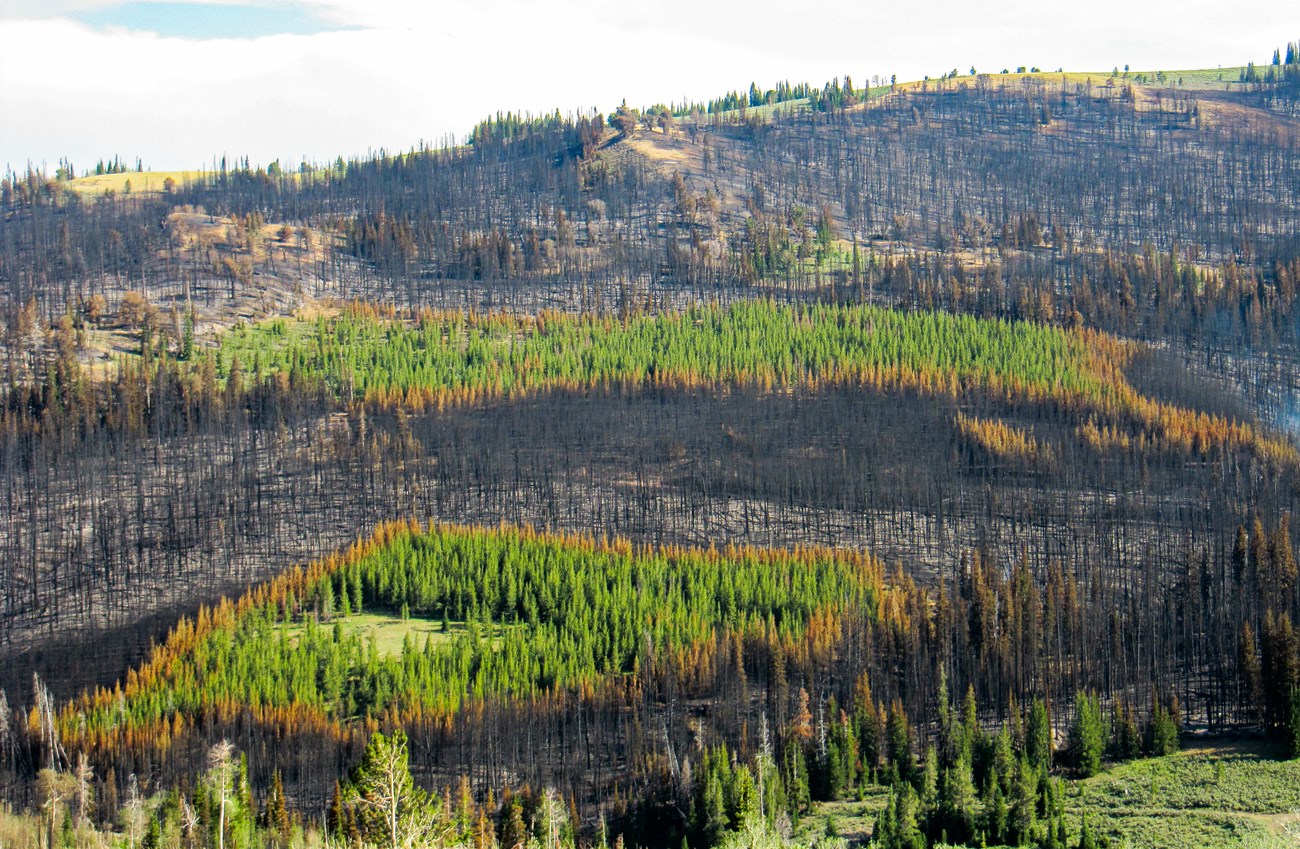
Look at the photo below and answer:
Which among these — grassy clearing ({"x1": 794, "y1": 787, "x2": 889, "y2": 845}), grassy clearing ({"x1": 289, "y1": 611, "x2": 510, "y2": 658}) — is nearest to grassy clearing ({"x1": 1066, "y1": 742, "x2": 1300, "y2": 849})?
grassy clearing ({"x1": 794, "y1": 787, "x2": 889, "y2": 845})

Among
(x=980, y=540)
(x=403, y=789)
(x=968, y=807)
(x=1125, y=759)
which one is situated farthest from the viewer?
(x=980, y=540)

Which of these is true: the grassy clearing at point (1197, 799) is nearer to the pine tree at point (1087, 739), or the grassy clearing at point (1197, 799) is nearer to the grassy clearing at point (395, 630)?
the pine tree at point (1087, 739)

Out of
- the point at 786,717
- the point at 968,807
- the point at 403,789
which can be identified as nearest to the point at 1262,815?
the point at 968,807

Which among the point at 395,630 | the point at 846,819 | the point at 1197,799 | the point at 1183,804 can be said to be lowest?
the point at 846,819

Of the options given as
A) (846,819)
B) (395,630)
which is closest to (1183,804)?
(846,819)

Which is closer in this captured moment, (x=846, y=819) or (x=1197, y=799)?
(x=1197, y=799)

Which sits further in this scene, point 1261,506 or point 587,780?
point 1261,506

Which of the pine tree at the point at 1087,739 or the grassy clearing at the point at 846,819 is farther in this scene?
the pine tree at the point at 1087,739

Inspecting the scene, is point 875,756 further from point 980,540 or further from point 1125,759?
point 980,540

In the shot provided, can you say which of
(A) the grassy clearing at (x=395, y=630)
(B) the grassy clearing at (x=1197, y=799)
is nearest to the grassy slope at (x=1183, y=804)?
Answer: (B) the grassy clearing at (x=1197, y=799)

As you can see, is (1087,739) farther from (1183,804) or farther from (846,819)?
(846,819)

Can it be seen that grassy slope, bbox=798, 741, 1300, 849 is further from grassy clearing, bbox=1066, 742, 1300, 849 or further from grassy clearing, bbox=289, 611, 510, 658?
grassy clearing, bbox=289, 611, 510, 658
